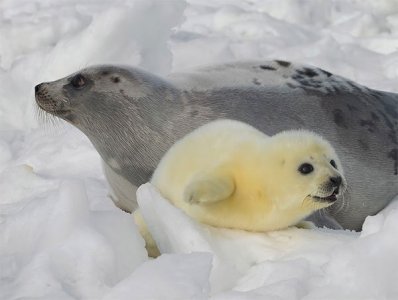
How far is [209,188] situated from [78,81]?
1462 mm

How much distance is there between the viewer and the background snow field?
1686 mm

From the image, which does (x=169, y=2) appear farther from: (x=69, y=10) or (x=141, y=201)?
(x=141, y=201)

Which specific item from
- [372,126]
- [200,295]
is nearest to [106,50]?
[372,126]

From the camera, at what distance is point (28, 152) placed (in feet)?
14.3

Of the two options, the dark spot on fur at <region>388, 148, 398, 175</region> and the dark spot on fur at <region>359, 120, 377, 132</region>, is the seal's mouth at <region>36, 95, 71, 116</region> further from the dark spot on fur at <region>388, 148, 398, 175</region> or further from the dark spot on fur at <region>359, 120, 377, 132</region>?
the dark spot on fur at <region>388, 148, 398, 175</region>

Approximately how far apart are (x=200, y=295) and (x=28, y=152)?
293 cm

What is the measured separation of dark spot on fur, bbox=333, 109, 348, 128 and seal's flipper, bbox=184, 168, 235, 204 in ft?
4.65

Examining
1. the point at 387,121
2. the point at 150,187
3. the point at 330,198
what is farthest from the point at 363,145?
the point at 150,187

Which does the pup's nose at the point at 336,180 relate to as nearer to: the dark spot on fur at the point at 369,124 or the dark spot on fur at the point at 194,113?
the dark spot on fur at the point at 194,113

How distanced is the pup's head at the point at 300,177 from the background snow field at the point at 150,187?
0.30ft

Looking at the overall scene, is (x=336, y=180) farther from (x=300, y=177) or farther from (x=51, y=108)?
(x=51, y=108)

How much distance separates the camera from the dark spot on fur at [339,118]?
355 centimetres

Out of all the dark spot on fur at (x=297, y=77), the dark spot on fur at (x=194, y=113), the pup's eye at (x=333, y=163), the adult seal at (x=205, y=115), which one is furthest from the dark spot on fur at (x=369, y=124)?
the pup's eye at (x=333, y=163)

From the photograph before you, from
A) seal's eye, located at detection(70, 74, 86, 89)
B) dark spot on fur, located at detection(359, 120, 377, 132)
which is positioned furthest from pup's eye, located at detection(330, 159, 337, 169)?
seal's eye, located at detection(70, 74, 86, 89)
